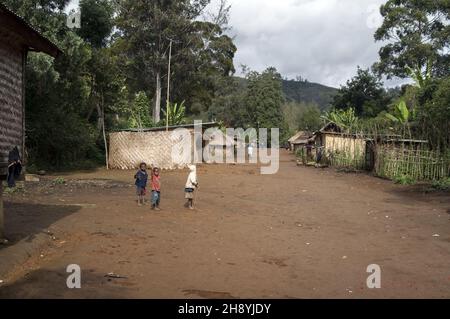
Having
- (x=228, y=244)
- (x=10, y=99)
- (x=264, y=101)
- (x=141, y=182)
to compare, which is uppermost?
(x=264, y=101)

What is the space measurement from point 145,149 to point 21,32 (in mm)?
16752

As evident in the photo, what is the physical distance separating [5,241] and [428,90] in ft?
60.2

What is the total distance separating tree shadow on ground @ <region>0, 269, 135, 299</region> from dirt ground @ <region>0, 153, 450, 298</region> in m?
0.01

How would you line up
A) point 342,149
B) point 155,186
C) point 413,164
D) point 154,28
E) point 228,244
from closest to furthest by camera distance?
point 228,244 → point 155,186 → point 413,164 → point 342,149 → point 154,28

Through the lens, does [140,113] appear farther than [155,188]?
Yes

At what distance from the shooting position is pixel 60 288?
5.68m

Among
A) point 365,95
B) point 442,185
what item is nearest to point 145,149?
point 442,185

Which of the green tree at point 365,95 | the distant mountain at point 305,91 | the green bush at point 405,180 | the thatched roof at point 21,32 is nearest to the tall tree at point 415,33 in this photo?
the green tree at point 365,95

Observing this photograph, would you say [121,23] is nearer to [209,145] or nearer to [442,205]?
[209,145]

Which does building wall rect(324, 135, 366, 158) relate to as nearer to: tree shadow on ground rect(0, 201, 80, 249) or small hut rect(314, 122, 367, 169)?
small hut rect(314, 122, 367, 169)

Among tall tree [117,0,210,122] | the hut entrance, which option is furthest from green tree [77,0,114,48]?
the hut entrance

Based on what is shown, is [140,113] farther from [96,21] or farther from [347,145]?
[347,145]

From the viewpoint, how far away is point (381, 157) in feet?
71.8
